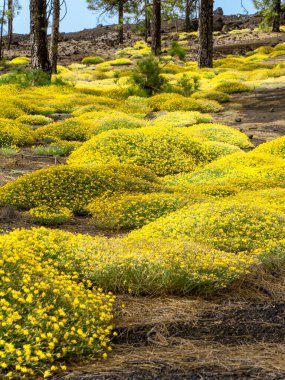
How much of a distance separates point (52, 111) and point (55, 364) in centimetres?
1609

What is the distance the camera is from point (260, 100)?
2325 centimetres

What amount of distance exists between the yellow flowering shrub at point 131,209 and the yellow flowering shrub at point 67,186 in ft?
1.32

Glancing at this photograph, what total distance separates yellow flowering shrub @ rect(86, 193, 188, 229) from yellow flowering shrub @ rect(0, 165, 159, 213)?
402 mm

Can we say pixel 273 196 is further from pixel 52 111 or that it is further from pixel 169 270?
pixel 52 111

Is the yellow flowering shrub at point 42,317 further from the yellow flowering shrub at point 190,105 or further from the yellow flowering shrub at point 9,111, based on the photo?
the yellow flowering shrub at point 190,105

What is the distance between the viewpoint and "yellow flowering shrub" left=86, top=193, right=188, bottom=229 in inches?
343

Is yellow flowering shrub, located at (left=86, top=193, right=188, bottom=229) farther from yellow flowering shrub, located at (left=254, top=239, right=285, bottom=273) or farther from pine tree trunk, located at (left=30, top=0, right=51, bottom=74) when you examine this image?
pine tree trunk, located at (left=30, top=0, right=51, bottom=74)

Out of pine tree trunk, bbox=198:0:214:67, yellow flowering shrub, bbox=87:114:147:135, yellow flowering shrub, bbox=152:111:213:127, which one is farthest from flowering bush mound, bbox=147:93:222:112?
pine tree trunk, bbox=198:0:214:67

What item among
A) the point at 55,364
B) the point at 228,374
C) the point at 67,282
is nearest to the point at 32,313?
the point at 55,364

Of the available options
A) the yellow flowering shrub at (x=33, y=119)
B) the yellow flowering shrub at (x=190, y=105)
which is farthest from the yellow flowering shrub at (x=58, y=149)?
the yellow flowering shrub at (x=190, y=105)

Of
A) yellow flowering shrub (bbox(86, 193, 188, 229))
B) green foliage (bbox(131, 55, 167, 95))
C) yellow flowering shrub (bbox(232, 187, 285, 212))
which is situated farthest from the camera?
green foliage (bbox(131, 55, 167, 95))

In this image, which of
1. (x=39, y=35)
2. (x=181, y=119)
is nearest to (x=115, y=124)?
(x=181, y=119)

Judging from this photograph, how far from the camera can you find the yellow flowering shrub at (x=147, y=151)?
1280 cm

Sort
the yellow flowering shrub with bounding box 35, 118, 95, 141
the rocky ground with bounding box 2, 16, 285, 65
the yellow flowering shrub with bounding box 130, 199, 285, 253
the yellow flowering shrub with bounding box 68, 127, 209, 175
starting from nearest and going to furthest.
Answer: the yellow flowering shrub with bounding box 130, 199, 285, 253 → the yellow flowering shrub with bounding box 68, 127, 209, 175 → the yellow flowering shrub with bounding box 35, 118, 95, 141 → the rocky ground with bounding box 2, 16, 285, 65
